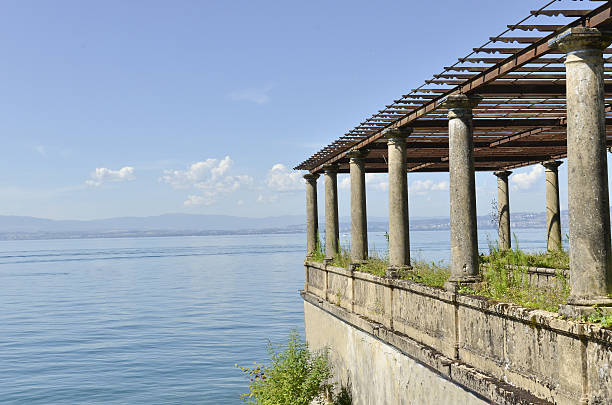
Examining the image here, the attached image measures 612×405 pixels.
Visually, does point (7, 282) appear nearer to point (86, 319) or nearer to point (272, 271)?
point (272, 271)

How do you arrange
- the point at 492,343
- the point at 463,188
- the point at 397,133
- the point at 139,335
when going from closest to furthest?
the point at 492,343 < the point at 463,188 < the point at 397,133 < the point at 139,335

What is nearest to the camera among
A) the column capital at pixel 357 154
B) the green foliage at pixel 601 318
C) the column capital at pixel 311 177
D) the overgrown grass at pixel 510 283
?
the green foliage at pixel 601 318

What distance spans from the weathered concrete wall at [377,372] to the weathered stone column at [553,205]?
658cm

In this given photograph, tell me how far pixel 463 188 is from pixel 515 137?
583 cm

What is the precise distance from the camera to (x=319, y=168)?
18.8m

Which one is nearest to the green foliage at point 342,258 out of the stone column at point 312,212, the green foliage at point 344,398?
the stone column at point 312,212

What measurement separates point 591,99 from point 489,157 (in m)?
12.0

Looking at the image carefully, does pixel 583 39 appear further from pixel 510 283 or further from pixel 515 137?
pixel 515 137

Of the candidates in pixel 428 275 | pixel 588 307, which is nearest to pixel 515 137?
pixel 428 275

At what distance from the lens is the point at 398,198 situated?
40.1 feet

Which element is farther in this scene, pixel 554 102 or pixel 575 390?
pixel 554 102

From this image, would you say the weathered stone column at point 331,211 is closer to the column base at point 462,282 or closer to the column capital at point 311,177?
the column capital at point 311,177

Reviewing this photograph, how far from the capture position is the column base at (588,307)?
20.8 feet

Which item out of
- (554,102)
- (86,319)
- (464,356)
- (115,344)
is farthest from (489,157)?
(86,319)
